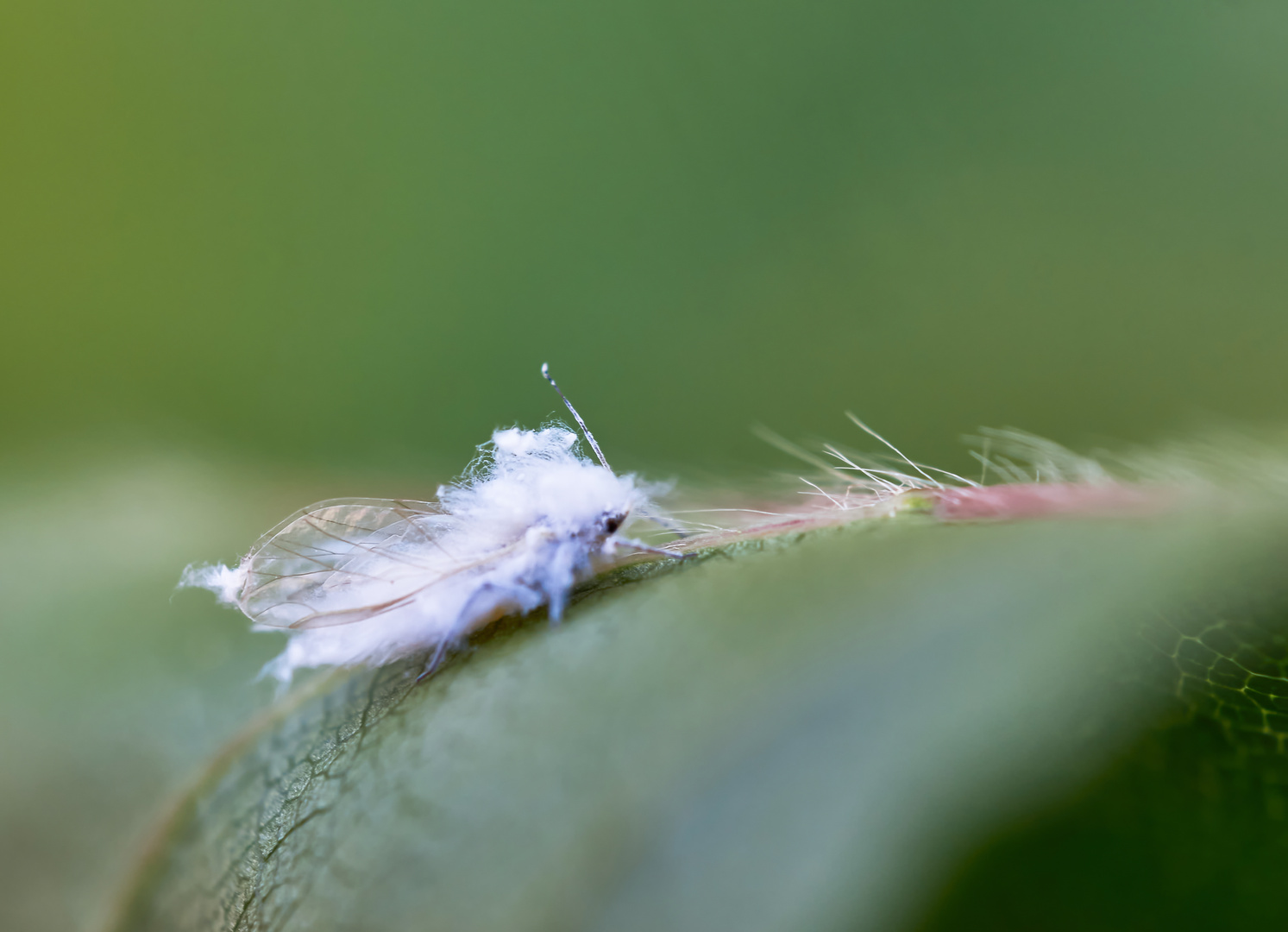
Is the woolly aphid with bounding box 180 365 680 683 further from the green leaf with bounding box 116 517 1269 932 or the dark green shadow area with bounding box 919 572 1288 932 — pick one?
the dark green shadow area with bounding box 919 572 1288 932

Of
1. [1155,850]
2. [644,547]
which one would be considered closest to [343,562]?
[644,547]

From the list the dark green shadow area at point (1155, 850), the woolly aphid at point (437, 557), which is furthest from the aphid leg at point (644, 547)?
the dark green shadow area at point (1155, 850)

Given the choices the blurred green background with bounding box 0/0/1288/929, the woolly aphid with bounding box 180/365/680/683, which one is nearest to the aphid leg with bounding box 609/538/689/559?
the woolly aphid with bounding box 180/365/680/683

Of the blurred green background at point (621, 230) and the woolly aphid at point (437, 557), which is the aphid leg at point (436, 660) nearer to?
the woolly aphid at point (437, 557)

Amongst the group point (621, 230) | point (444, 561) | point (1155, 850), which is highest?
point (621, 230)

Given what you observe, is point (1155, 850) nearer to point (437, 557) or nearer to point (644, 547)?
point (644, 547)

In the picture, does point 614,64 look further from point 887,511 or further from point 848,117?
point 887,511

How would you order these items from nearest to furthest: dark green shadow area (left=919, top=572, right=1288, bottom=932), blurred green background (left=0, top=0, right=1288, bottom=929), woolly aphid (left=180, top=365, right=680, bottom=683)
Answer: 1. dark green shadow area (left=919, top=572, right=1288, bottom=932)
2. woolly aphid (left=180, top=365, right=680, bottom=683)
3. blurred green background (left=0, top=0, right=1288, bottom=929)
